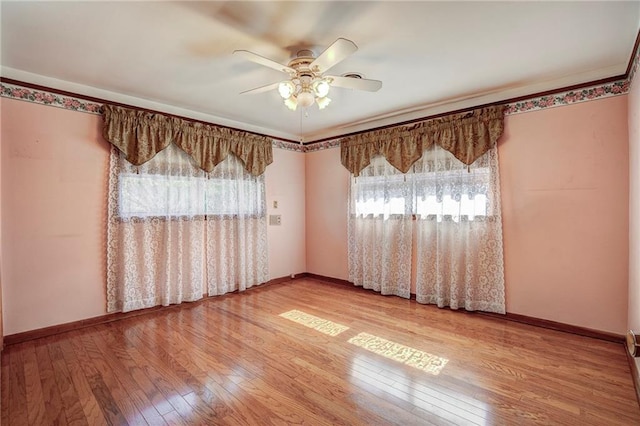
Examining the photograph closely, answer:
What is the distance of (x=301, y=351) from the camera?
2.59 m

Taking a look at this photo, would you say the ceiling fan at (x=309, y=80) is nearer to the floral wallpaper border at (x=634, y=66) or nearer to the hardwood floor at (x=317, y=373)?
the floral wallpaper border at (x=634, y=66)

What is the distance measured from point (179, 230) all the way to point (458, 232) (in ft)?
11.6

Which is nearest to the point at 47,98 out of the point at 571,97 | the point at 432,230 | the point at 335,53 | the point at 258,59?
the point at 258,59

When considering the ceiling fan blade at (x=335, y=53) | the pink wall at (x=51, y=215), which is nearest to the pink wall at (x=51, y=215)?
the pink wall at (x=51, y=215)

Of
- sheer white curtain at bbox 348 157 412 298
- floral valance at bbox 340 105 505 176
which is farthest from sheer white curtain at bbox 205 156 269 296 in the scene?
floral valance at bbox 340 105 505 176

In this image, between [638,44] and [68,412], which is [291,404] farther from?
[638,44]

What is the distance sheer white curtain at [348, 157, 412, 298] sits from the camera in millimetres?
4082

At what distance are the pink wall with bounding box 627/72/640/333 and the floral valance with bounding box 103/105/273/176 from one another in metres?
4.12

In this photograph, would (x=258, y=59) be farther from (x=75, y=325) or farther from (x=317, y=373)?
(x=75, y=325)

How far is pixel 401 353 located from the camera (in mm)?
2547

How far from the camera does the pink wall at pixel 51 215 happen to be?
272 cm

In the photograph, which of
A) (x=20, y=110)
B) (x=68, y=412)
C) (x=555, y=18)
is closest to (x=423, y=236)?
(x=555, y=18)

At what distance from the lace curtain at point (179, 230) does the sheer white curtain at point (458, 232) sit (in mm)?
2482

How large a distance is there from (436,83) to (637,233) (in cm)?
214
